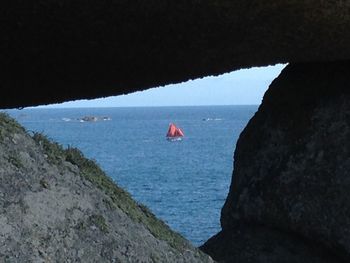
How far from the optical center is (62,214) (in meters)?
4.93

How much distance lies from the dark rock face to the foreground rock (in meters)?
2.75

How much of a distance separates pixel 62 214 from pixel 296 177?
4142 millimetres

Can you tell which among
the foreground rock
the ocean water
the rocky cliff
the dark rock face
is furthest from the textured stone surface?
the ocean water

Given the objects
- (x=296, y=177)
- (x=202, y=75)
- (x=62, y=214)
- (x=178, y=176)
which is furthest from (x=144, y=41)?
(x=178, y=176)

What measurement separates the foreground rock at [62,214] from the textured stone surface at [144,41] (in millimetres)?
1066

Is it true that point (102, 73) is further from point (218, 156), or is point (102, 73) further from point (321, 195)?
point (218, 156)

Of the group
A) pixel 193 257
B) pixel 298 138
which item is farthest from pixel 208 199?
pixel 193 257

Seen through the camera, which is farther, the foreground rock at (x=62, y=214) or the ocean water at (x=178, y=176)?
the ocean water at (x=178, y=176)

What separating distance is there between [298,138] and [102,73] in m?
2.56

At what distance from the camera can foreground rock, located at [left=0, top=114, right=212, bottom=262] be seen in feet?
15.1

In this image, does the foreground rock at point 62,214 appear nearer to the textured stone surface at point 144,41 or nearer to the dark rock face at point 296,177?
the textured stone surface at point 144,41

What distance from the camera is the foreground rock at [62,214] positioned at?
4.61 metres

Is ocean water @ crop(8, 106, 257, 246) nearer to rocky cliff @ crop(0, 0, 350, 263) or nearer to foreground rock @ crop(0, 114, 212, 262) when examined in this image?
rocky cliff @ crop(0, 0, 350, 263)

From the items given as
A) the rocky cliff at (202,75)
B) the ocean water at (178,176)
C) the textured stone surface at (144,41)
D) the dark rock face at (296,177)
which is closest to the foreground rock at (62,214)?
the rocky cliff at (202,75)
